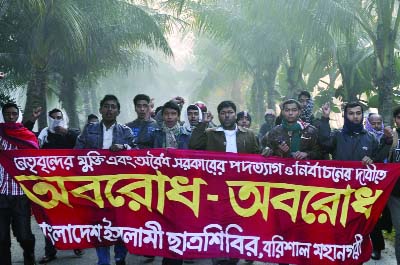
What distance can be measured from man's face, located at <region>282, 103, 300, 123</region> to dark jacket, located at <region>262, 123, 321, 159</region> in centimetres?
12

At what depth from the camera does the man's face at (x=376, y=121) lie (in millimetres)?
6716

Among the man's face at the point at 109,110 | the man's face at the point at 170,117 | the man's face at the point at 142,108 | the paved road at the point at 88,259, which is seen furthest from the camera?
the man's face at the point at 142,108

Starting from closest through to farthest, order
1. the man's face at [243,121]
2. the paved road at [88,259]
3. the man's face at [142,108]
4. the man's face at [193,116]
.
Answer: the paved road at [88,259], the man's face at [142,108], the man's face at [193,116], the man's face at [243,121]

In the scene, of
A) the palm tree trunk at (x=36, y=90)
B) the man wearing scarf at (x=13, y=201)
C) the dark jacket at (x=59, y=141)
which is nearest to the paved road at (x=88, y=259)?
the man wearing scarf at (x=13, y=201)

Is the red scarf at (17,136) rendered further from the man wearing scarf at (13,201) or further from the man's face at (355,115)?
the man's face at (355,115)

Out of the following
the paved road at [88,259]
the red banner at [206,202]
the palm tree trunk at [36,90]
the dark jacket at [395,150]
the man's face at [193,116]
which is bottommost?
the paved road at [88,259]

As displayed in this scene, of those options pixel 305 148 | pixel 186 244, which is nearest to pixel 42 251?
pixel 186 244

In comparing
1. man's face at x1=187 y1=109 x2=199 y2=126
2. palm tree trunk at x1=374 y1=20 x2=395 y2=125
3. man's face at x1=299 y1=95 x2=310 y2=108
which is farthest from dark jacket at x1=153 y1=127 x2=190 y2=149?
palm tree trunk at x1=374 y1=20 x2=395 y2=125

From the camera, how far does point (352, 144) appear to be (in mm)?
4844

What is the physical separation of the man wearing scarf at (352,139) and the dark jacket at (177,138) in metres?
1.39

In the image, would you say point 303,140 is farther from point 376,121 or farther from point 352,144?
point 376,121

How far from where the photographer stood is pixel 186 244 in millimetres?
4586

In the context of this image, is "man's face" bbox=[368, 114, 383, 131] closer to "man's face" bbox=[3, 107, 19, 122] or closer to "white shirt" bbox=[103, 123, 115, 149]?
"white shirt" bbox=[103, 123, 115, 149]

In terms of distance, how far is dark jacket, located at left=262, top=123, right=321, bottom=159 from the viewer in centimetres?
488
